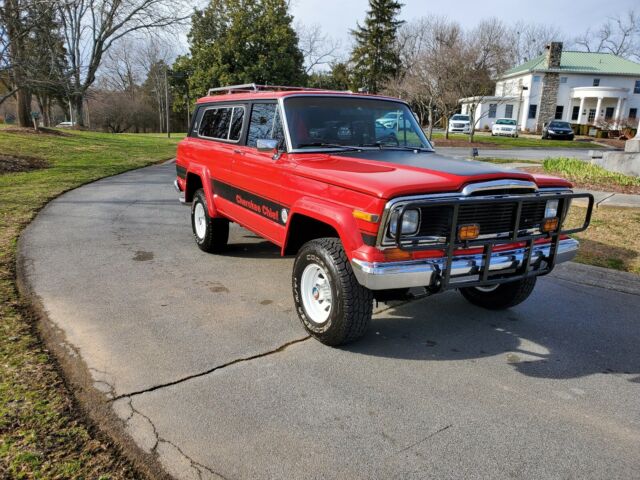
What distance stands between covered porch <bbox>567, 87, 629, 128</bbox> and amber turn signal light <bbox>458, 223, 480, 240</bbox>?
1945 inches

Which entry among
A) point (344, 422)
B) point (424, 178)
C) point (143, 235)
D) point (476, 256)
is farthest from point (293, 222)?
point (143, 235)

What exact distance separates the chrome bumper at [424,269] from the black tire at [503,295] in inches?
33.5

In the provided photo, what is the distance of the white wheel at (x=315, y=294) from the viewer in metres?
3.96

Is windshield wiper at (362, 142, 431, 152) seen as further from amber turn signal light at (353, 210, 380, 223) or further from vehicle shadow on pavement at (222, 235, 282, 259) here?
vehicle shadow on pavement at (222, 235, 282, 259)

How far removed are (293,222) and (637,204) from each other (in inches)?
295

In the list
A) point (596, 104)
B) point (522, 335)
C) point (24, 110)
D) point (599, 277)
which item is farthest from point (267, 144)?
point (596, 104)

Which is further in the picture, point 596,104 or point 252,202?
point 596,104

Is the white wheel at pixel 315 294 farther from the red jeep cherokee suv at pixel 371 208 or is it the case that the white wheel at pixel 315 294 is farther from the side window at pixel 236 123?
the side window at pixel 236 123

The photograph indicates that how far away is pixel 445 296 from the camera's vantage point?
520 centimetres

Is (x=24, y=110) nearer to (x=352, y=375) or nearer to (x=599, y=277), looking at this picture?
(x=352, y=375)

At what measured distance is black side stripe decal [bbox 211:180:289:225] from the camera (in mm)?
4480

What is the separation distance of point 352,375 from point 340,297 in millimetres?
567

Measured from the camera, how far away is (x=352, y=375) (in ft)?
11.4

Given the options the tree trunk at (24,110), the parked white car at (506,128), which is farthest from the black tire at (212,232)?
the parked white car at (506,128)
